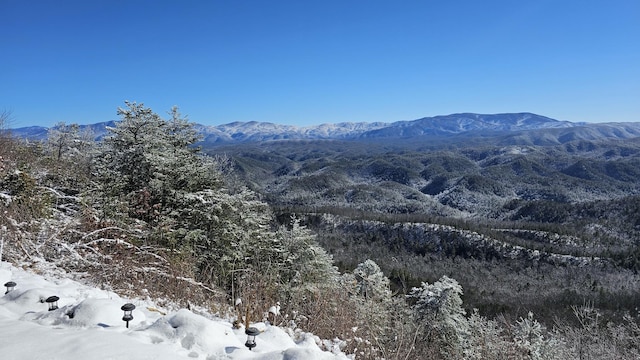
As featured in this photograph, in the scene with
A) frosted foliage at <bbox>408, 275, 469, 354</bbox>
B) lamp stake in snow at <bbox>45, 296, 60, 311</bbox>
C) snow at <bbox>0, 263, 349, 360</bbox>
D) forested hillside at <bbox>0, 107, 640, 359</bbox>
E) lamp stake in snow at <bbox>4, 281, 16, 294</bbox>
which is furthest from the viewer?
frosted foliage at <bbox>408, 275, 469, 354</bbox>

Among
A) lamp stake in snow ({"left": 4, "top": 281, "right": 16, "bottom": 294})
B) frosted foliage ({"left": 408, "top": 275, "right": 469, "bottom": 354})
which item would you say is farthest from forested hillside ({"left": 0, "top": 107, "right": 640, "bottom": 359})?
lamp stake in snow ({"left": 4, "top": 281, "right": 16, "bottom": 294})

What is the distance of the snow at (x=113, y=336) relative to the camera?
334cm

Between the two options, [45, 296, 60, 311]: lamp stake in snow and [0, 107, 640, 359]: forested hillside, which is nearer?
[45, 296, 60, 311]: lamp stake in snow

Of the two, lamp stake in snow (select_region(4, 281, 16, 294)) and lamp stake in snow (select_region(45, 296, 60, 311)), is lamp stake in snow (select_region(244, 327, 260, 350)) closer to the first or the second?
lamp stake in snow (select_region(45, 296, 60, 311))

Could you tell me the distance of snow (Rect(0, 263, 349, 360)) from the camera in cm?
334

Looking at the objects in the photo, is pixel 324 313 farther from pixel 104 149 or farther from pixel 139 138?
pixel 104 149

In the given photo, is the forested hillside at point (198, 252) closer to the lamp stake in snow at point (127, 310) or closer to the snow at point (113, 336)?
the snow at point (113, 336)

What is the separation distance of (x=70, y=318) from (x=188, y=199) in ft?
25.5

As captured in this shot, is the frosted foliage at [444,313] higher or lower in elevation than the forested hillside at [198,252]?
lower

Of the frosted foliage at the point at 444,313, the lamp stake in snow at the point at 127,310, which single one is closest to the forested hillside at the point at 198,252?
the frosted foliage at the point at 444,313

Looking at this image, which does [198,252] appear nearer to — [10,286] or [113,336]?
[10,286]

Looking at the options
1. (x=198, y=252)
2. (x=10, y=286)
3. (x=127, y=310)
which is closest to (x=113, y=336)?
(x=127, y=310)

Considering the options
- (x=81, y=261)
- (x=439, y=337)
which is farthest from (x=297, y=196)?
(x=81, y=261)

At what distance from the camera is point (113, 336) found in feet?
11.9
